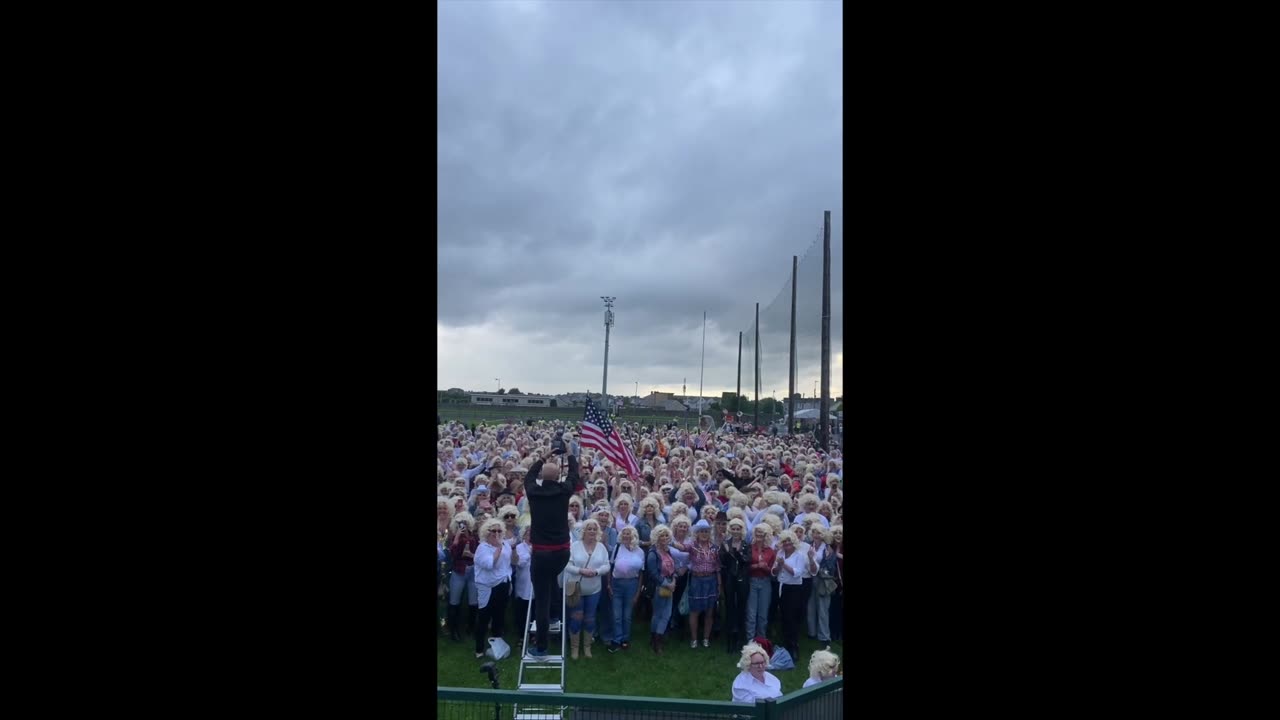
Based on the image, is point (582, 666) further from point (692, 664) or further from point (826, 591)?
point (826, 591)

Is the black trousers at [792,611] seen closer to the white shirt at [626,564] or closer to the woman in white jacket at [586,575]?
the white shirt at [626,564]

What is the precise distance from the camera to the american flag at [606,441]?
23.6ft

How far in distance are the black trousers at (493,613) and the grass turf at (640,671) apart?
6.0 inches

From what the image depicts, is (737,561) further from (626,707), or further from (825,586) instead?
(626,707)

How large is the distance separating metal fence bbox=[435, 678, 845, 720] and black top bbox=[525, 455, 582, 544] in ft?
6.40

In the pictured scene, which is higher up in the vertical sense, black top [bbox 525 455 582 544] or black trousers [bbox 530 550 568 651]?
black top [bbox 525 455 582 544]

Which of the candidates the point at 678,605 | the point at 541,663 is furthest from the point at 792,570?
the point at 541,663

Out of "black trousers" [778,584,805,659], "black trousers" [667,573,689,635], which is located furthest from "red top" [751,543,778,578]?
"black trousers" [667,573,689,635]

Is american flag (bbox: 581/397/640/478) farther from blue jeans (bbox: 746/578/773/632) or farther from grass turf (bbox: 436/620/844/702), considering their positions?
blue jeans (bbox: 746/578/773/632)

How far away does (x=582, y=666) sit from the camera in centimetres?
522

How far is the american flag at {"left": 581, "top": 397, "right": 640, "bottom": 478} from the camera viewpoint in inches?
284

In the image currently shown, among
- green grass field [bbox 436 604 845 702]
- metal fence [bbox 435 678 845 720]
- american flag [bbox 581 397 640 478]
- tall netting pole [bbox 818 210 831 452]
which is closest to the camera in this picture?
metal fence [bbox 435 678 845 720]

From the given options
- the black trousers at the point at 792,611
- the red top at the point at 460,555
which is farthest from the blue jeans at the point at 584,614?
the black trousers at the point at 792,611
